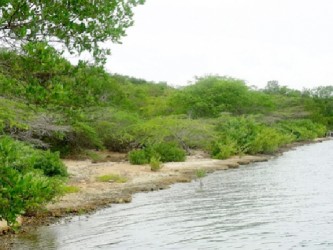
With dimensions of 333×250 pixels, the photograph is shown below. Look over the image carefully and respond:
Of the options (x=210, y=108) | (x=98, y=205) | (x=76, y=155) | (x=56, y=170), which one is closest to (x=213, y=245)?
(x=98, y=205)

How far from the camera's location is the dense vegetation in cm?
590

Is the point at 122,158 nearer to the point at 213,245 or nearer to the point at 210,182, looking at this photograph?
the point at 210,182

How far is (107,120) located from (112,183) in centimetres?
1508

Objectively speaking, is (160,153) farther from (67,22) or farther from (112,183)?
(67,22)

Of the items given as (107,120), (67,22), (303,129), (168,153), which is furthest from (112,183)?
(303,129)

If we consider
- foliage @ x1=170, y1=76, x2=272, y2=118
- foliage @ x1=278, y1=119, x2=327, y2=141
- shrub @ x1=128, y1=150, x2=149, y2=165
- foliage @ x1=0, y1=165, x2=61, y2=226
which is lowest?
shrub @ x1=128, y1=150, x2=149, y2=165

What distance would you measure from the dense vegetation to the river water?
1550 millimetres

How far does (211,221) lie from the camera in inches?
589

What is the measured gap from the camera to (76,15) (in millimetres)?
6562

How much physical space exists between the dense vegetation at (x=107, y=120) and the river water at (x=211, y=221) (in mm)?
1550

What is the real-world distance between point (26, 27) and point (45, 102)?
0.98 m

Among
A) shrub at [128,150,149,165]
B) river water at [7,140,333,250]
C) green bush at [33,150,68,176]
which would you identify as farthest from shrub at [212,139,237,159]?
green bush at [33,150,68,176]

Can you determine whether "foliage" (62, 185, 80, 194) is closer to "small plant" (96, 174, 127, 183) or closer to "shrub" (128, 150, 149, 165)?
"small plant" (96, 174, 127, 183)

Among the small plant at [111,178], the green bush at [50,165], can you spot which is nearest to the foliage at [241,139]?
the small plant at [111,178]
